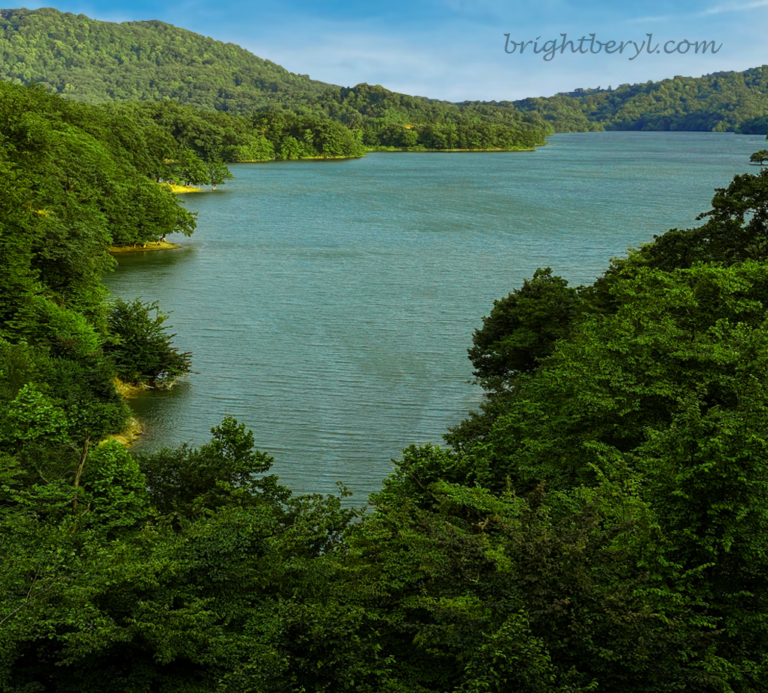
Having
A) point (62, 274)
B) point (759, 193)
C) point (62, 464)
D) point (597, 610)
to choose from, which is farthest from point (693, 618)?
point (62, 274)

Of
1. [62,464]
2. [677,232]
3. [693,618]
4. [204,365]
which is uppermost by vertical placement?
[677,232]

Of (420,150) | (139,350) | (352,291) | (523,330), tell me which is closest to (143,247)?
(352,291)

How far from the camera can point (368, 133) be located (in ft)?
591

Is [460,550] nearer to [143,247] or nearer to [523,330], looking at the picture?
[523,330]

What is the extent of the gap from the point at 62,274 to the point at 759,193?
935 inches

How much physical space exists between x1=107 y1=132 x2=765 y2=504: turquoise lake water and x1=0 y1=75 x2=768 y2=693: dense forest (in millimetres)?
5429

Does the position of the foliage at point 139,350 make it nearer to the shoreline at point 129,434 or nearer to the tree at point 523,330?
the shoreline at point 129,434

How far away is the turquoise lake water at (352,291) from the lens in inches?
910

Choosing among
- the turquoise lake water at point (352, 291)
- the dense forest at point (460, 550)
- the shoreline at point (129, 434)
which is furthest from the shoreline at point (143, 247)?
the dense forest at point (460, 550)

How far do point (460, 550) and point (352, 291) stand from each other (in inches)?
1277

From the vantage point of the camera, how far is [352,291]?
40.0 metres

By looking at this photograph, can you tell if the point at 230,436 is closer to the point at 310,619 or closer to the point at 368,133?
the point at 310,619

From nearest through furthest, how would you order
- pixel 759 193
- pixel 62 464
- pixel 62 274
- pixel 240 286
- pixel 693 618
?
pixel 693 618
pixel 62 464
pixel 759 193
pixel 62 274
pixel 240 286

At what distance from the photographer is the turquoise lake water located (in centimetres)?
2312
